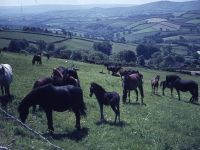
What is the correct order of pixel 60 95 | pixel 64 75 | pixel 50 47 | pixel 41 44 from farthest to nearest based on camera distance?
1. pixel 41 44
2. pixel 50 47
3. pixel 64 75
4. pixel 60 95

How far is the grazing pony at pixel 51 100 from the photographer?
1805 cm

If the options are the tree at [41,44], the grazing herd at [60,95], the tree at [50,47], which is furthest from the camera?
the tree at [41,44]

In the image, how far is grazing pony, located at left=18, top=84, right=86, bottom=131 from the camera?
1805 cm

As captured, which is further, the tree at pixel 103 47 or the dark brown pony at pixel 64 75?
the tree at pixel 103 47

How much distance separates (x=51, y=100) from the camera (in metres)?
18.4

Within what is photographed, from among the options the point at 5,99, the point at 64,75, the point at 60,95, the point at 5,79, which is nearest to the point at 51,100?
the point at 60,95

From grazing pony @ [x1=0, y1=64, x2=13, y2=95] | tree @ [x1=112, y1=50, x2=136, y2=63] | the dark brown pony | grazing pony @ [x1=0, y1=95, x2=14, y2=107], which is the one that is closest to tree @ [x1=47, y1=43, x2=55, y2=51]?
tree @ [x1=112, y1=50, x2=136, y2=63]

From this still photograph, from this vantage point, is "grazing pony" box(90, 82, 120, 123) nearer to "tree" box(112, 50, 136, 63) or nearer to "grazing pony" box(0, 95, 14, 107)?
"grazing pony" box(0, 95, 14, 107)

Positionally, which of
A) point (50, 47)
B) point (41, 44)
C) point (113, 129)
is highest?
point (113, 129)

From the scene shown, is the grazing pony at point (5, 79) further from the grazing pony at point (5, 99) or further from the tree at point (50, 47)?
the tree at point (50, 47)

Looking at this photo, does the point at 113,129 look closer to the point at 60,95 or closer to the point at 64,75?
the point at 60,95

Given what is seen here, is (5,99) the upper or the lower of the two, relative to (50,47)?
upper

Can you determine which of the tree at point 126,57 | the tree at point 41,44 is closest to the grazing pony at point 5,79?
the tree at point 126,57

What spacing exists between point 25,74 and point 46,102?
19.5 meters
